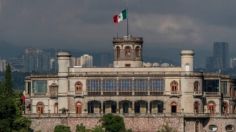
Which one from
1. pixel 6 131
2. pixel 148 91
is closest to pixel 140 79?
pixel 148 91

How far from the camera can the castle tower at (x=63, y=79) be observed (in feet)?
630

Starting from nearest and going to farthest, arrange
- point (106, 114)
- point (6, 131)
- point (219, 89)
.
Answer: point (6, 131)
point (106, 114)
point (219, 89)

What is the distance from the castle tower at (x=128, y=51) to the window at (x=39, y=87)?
10801 mm

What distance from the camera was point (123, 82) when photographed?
18875 centimetres

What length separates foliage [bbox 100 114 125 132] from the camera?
178375 mm

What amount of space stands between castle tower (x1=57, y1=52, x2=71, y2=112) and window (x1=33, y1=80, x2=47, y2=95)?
12.4 ft

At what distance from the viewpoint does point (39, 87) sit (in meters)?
196

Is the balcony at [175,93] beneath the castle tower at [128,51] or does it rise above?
beneath

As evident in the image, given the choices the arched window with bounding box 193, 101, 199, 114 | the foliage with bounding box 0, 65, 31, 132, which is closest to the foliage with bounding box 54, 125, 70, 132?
the foliage with bounding box 0, 65, 31, 132

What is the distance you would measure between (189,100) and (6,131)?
124 ft

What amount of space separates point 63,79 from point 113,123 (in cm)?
1589

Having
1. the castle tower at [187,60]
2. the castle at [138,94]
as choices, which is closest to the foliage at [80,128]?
the castle at [138,94]

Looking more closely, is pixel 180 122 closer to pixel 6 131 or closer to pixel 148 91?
pixel 148 91

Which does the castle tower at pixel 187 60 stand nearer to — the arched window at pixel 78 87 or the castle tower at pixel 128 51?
the castle tower at pixel 128 51
